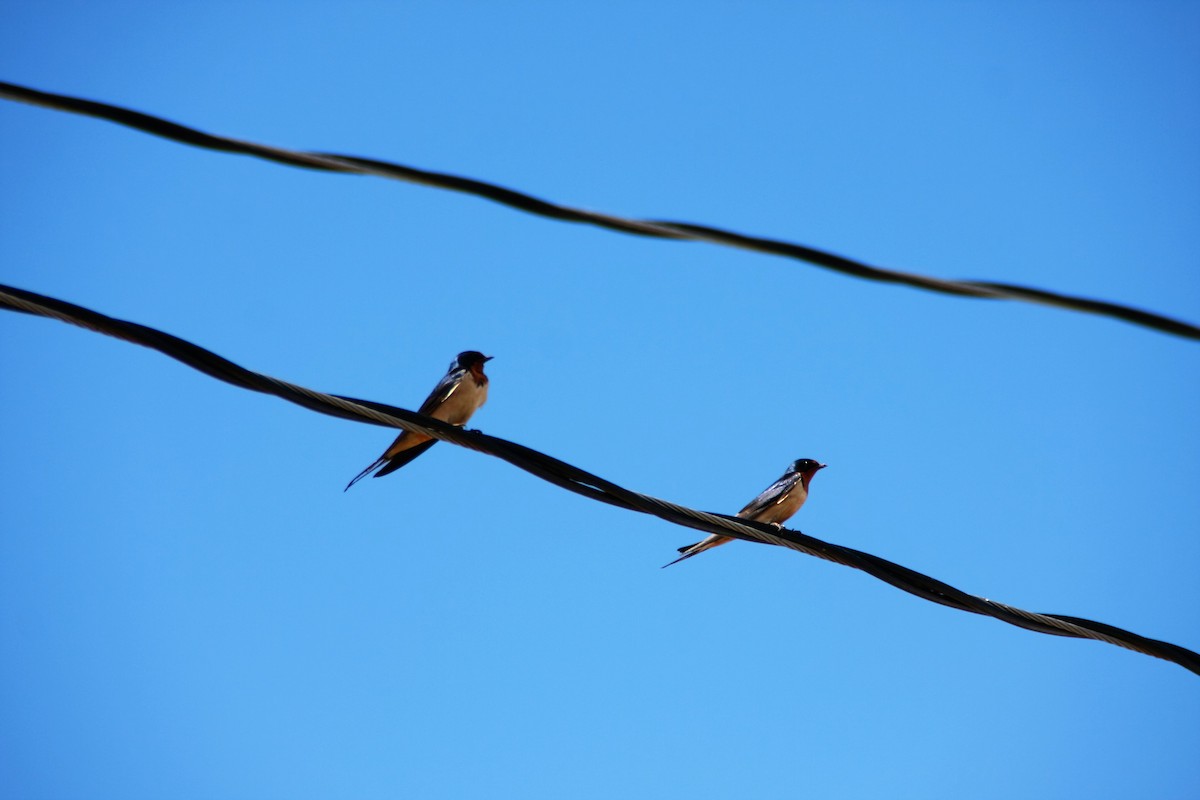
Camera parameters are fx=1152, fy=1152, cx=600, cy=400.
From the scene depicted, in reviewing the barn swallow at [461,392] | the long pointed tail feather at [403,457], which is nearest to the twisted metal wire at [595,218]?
the long pointed tail feather at [403,457]

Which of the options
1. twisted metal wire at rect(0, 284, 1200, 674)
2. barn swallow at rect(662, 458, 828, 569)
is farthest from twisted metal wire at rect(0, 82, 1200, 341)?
barn swallow at rect(662, 458, 828, 569)

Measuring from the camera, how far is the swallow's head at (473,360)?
9398mm

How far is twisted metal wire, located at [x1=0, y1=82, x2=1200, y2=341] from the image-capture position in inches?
123

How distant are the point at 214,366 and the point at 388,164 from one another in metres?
1.16

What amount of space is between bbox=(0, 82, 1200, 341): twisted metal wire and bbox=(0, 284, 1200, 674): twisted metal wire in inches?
34.2

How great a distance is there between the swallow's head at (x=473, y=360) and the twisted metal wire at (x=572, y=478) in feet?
15.7

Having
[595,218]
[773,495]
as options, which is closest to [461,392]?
[773,495]

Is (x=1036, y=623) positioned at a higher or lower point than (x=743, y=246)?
higher

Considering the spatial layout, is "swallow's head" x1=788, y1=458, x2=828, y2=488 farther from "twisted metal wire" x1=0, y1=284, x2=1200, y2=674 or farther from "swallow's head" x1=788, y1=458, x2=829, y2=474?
"twisted metal wire" x1=0, y1=284, x2=1200, y2=674

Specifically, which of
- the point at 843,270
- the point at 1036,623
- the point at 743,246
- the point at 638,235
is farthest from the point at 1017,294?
the point at 1036,623

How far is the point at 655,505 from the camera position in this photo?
4539mm

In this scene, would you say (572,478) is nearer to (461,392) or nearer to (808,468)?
(461,392)

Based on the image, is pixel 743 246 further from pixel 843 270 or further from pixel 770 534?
pixel 770 534

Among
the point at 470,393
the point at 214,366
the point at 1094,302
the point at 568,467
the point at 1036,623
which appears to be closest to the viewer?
the point at 1094,302
